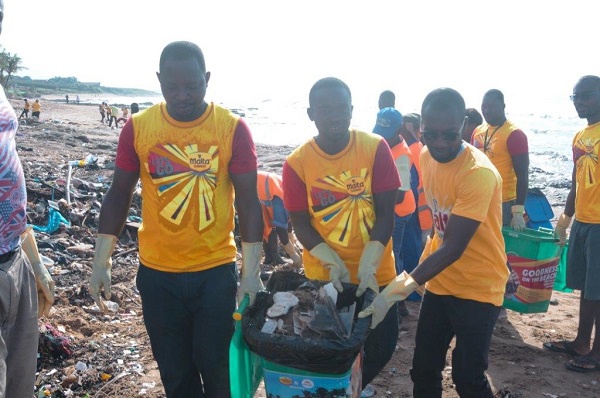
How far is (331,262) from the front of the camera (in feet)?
9.53

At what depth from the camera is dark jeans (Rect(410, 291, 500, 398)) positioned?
2799 mm

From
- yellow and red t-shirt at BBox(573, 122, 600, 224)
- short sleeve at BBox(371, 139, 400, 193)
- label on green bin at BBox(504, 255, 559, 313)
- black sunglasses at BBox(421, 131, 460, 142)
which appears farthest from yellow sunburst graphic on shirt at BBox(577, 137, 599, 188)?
short sleeve at BBox(371, 139, 400, 193)

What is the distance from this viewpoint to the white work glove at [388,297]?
100.0 inches

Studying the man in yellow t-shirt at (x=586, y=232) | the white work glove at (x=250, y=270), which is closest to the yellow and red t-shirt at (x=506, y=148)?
the man in yellow t-shirt at (x=586, y=232)

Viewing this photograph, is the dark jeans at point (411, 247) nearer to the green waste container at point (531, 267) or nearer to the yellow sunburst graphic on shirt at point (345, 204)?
the green waste container at point (531, 267)

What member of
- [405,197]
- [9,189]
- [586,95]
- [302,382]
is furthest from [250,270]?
[586,95]

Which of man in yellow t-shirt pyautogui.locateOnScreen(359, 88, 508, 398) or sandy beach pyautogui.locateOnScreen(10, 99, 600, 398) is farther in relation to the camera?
sandy beach pyautogui.locateOnScreen(10, 99, 600, 398)

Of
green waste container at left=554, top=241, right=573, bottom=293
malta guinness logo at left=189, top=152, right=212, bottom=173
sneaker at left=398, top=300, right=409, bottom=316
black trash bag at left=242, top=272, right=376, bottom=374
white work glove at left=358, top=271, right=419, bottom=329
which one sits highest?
malta guinness logo at left=189, top=152, right=212, bottom=173

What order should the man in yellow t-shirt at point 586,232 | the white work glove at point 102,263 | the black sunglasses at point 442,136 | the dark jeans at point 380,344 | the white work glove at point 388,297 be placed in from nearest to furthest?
the white work glove at point 388,297 < the black sunglasses at point 442,136 < the white work glove at point 102,263 < the dark jeans at point 380,344 < the man in yellow t-shirt at point 586,232

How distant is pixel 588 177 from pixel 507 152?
1.05 metres

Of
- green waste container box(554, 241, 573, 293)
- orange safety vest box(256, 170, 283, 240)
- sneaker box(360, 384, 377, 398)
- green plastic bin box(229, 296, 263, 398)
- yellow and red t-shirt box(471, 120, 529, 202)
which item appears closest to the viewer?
green plastic bin box(229, 296, 263, 398)

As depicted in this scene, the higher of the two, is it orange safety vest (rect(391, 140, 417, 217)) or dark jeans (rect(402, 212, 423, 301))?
orange safety vest (rect(391, 140, 417, 217))

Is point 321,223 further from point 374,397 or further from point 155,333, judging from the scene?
point 374,397

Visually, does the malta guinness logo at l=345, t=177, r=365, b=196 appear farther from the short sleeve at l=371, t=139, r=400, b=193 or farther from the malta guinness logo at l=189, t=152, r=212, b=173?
the malta guinness logo at l=189, t=152, r=212, b=173
